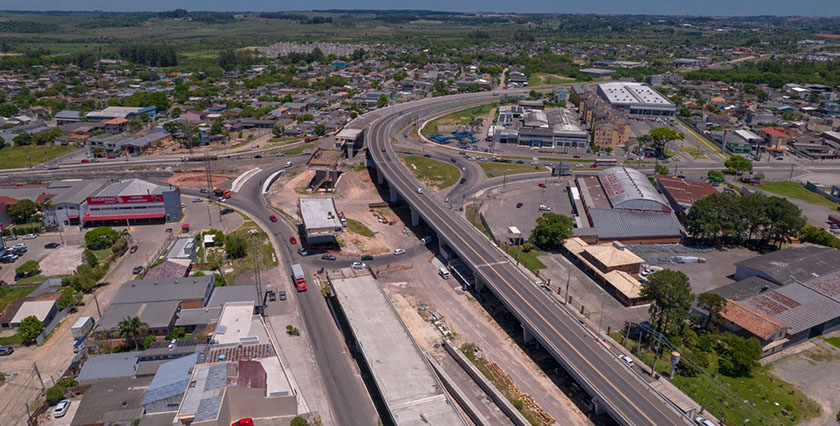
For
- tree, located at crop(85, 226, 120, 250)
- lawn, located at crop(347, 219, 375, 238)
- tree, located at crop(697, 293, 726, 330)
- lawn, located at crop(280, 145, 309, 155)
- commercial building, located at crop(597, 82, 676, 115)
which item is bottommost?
lawn, located at crop(347, 219, 375, 238)

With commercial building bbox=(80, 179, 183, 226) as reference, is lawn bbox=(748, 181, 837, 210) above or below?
below

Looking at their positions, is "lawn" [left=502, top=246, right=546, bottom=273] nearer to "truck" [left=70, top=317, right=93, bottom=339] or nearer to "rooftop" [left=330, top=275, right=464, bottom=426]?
"rooftop" [left=330, top=275, right=464, bottom=426]

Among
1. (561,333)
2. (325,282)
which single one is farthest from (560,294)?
(325,282)

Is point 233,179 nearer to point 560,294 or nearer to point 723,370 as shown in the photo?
point 560,294

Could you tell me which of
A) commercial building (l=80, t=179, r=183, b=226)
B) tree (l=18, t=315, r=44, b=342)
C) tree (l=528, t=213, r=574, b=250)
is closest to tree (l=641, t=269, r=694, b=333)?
tree (l=528, t=213, r=574, b=250)

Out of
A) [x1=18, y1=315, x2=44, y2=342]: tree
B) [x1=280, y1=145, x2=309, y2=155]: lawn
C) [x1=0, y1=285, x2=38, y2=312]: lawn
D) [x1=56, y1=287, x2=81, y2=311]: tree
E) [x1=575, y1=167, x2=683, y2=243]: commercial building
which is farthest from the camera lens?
[x1=280, y1=145, x2=309, y2=155]: lawn

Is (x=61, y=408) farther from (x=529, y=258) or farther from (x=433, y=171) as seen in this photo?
(x=433, y=171)

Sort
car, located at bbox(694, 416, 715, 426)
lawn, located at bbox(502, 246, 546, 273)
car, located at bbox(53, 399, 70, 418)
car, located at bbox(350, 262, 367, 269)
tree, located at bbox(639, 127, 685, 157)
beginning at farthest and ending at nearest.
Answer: tree, located at bbox(639, 127, 685, 157), car, located at bbox(350, 262, 367, 269), lawn, located at bbox(502, 246, 546, 273), car, located at bbox(53, 399, 70, 418), car, located at bbox(694, 416, 715, 426)
